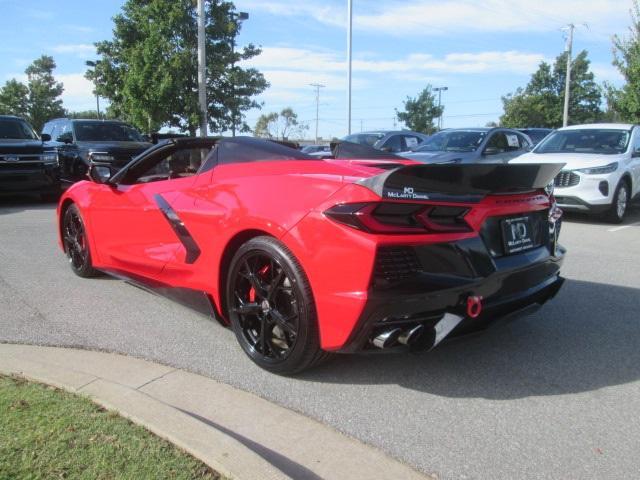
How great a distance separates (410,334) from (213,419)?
1069 mm

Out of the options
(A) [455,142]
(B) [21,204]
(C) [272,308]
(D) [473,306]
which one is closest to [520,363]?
(D) [473,306]

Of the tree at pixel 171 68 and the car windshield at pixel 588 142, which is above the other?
the tree at pixel 171 68

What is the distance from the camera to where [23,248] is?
7.03 metres

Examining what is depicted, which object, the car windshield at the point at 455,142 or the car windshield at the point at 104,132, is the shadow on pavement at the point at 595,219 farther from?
the car windshield at the point at 104,132

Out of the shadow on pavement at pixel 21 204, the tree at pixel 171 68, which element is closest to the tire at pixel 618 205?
the shadow on pavement at pixel 21 204

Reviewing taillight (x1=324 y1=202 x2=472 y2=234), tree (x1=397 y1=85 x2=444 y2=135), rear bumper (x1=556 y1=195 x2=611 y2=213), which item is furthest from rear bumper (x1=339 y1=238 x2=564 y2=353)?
tree (x1=397 y1=85 x2=444 y2=135)

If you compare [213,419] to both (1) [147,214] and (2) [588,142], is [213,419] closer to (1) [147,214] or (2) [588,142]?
(1) [147,214]

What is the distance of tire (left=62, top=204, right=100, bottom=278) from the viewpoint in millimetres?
5320

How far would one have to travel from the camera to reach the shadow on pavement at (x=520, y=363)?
3.22m

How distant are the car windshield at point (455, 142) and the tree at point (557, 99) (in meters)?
39.9

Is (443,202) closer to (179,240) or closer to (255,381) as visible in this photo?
(255,381)

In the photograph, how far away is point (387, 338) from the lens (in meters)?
2.78

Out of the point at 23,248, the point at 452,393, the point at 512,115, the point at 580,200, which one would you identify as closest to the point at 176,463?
the point at 452,393

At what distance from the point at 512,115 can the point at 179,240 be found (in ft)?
166
